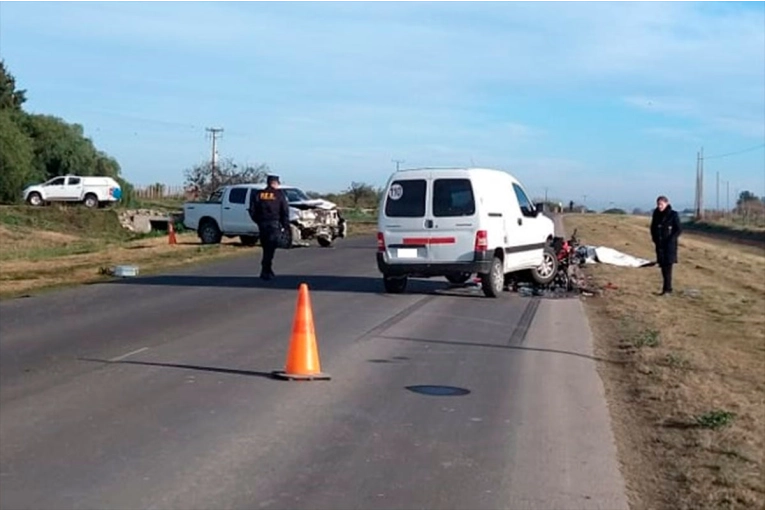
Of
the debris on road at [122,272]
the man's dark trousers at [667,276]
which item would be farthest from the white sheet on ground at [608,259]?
the debris on road at [122,272]

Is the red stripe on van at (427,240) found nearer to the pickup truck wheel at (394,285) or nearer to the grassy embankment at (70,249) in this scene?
the pickup truck wheel at (394,285)

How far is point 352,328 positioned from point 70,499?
28.5ft

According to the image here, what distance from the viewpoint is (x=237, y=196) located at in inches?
1449

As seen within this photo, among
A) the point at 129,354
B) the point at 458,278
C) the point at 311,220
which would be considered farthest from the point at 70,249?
the point at 129,354

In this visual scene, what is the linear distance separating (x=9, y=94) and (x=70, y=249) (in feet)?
148

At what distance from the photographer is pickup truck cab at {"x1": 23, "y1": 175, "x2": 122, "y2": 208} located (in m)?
61.9

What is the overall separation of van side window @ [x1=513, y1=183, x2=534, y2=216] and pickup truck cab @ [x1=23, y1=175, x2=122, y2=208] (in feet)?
141

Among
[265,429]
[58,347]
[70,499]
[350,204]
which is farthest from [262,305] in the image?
[350,204]

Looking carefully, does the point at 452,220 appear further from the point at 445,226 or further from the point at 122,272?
the point at 122,272

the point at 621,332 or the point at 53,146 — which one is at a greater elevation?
the point at 53,146

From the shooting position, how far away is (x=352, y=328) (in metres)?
15.6

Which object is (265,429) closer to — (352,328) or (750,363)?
(352,328)

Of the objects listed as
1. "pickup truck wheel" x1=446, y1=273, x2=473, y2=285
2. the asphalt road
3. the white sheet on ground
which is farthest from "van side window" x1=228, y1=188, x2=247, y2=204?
the asphalt road

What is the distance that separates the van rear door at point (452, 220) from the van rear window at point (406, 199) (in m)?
0.22
